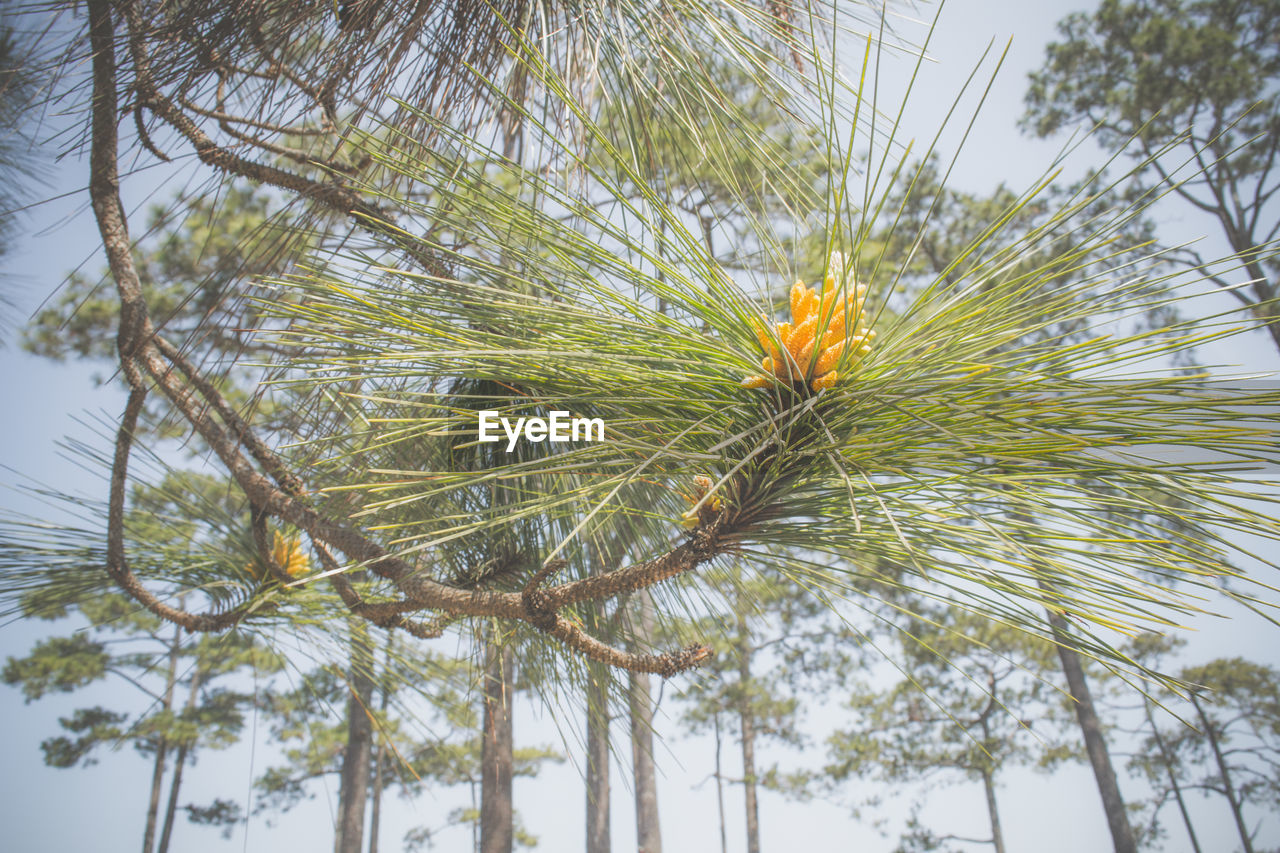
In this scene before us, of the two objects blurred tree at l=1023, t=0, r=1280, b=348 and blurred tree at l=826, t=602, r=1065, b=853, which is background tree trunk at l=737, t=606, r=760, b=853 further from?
blurred tree at l=1023, t=0, r=1280, b=348

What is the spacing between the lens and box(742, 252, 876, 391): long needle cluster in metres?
0.49

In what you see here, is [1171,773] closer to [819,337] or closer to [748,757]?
[748,757]

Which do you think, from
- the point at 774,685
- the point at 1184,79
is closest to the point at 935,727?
the point at 774,685

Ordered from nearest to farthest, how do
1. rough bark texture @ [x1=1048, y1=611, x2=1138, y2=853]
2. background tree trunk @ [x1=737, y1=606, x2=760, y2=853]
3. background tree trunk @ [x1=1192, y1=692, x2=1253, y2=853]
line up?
rough bark texture @ [x1=1048, y1=611, x2=1138, y2=853] → background tree trunk @ [x1=1192, y1=692, x2=1253, y2=853] → background tree trunk @ [x1=737, y1=606, x2=760, y2=853]

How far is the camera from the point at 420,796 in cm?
669

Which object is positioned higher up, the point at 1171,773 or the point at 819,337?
the point at 819,337

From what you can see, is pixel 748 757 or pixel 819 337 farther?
pixel 748 757

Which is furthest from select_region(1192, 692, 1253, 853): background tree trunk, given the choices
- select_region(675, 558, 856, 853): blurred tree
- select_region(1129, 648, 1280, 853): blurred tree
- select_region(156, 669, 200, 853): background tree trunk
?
select_region(156, 669, 200, 853): background tree trunk

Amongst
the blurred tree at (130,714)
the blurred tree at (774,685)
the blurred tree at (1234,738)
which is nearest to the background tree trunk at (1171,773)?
the blurred tree at (1234,738)

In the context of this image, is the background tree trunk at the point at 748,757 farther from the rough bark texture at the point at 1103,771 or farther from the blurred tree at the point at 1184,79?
the blurred tree at the point at 1184,79

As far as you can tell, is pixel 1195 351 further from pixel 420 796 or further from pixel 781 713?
pixel 420 796

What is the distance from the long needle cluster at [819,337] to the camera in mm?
487

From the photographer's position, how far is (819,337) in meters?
0.49

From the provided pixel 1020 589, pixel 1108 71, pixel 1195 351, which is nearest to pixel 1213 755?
pixel 1195 351
